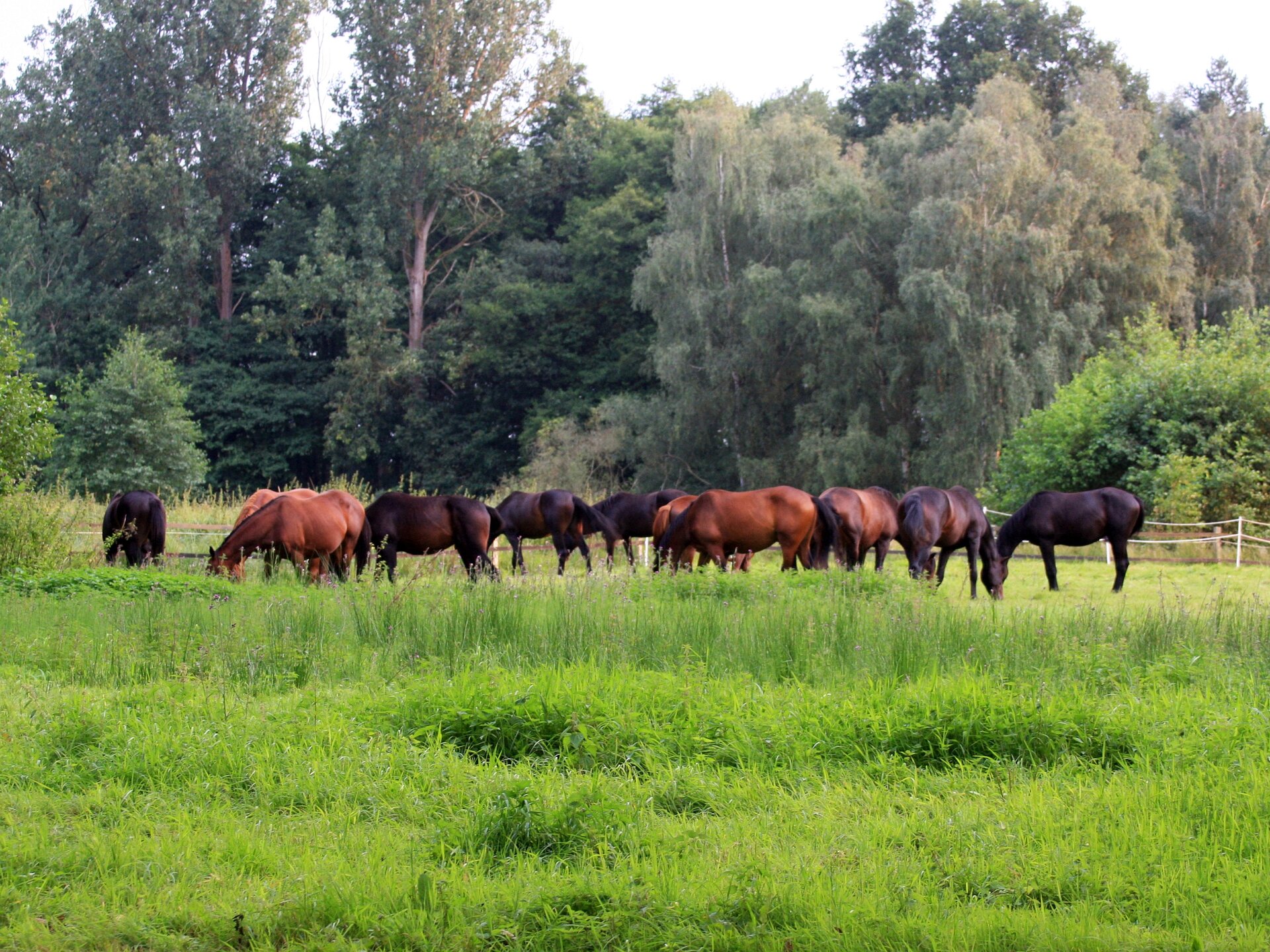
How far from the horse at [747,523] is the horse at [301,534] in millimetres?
4097

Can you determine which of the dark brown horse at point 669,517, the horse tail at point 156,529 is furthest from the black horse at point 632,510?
the horse tail at point 156,529

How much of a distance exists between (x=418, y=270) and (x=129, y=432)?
15.8m

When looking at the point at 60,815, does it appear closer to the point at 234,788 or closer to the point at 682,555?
the point at 234,788

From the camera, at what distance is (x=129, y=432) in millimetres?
38656

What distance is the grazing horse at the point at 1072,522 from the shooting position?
55.1ft

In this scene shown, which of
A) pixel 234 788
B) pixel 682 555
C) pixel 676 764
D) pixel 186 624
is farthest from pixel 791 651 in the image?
pixel 682 555

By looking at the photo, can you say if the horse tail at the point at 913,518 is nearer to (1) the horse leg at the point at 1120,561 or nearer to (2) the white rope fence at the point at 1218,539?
(1) the horse leg at the point at 1120,561

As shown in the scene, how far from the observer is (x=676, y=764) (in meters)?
5.64

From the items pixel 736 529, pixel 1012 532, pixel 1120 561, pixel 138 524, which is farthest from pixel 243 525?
pixel 1120 561

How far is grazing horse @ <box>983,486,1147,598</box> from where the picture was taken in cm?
1680

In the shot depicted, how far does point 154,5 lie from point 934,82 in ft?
105

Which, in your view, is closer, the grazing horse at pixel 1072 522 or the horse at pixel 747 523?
the horse at pixel 747 523

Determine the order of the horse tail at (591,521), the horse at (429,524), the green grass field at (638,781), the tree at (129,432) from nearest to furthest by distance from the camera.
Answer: the green grass field at (638,781), the horse at (429,524), the horse tail at (591,521), the tree at (129,432)

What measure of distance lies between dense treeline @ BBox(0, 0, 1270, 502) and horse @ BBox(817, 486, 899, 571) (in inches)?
760
